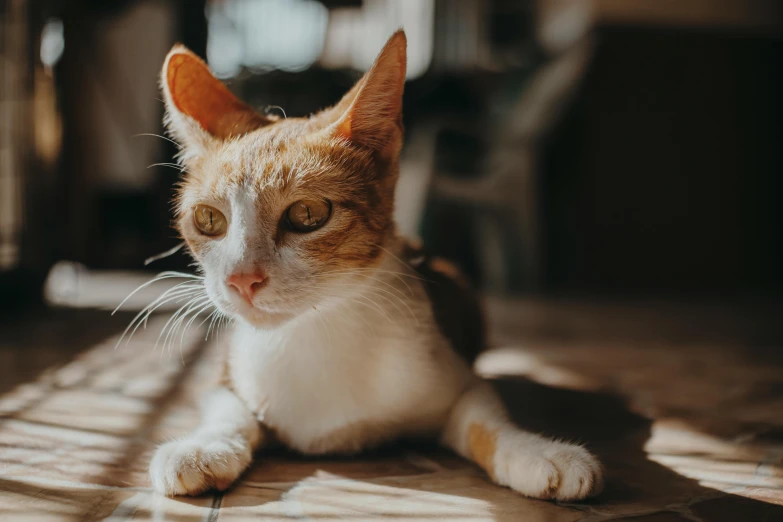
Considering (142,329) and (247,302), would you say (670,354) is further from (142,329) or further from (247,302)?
(142,329)

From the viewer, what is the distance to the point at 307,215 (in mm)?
1062

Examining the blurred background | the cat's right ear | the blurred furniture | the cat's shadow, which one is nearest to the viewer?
the cat's shadow

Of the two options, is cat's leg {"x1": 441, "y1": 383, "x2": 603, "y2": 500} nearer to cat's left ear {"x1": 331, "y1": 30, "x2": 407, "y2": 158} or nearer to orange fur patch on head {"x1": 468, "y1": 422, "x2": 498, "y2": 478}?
orange fur patch on head {"x1": 468, "y1": 422, "x2": 498, "y2": 478}

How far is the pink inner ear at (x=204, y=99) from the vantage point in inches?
46.8

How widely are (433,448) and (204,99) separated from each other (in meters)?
0.85

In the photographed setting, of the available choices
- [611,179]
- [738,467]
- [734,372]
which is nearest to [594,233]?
[611,179]

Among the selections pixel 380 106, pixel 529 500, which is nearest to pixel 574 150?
pixel 380 106

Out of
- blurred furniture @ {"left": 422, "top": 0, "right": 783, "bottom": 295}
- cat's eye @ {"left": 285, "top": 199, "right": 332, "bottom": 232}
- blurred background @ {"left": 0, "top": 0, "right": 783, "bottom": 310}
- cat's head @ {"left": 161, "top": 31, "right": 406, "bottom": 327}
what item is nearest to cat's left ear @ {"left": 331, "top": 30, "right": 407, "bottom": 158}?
cat's head @ {"left": 161, "top": 31, "right": 406, "bottom": 327}

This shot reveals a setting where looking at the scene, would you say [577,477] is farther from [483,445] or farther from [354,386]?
[354,386]

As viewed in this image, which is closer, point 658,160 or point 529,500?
point 529,500

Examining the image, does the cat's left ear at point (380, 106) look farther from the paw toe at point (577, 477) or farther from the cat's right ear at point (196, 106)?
the paw toe at point (577, 477)

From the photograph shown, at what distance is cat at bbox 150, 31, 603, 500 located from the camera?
1.00 m

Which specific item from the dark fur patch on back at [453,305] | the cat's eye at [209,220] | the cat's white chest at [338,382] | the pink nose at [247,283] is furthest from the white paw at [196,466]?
the dark fur patch on back at [453,305]

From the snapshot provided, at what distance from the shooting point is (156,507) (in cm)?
93
